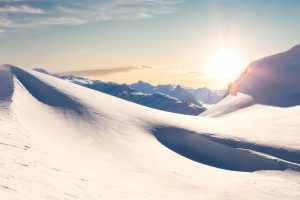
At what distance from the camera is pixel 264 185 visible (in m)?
36.6

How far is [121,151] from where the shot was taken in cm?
3953

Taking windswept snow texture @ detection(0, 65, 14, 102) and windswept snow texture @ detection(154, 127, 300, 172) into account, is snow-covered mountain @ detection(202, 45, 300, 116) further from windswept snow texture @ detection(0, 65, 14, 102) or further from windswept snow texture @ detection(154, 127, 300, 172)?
windswept snow texture @ detection(0, 65, 14, 102)

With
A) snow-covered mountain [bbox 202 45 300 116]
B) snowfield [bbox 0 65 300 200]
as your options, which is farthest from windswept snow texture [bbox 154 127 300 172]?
snow-covered mountain [bbox 202 45 300 116]

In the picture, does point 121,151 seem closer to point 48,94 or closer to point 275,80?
point 48,94

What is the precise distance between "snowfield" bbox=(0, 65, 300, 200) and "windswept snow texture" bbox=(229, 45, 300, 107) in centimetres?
3942

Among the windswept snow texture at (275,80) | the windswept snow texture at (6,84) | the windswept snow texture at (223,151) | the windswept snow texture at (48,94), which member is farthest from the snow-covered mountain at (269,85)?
the windswept snow texture at (6,84)

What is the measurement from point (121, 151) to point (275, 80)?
90.7 metres

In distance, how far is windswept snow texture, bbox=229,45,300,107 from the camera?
105 metres

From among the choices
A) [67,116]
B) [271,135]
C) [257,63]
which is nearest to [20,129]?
[67,116]

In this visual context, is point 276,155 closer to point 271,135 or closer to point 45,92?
point 271,135

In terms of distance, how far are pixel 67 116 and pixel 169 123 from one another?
15846 millimetres

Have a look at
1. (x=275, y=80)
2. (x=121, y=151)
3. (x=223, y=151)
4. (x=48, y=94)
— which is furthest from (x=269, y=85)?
(x=121, y=151)

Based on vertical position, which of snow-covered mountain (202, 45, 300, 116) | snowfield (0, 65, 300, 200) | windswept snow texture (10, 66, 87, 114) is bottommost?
snowfield (0, 65, 300, 200)

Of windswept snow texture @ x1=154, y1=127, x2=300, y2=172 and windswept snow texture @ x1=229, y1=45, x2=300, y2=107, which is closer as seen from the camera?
windswept snow texture @ x1=154, y1=127, x2=300, y2=172
